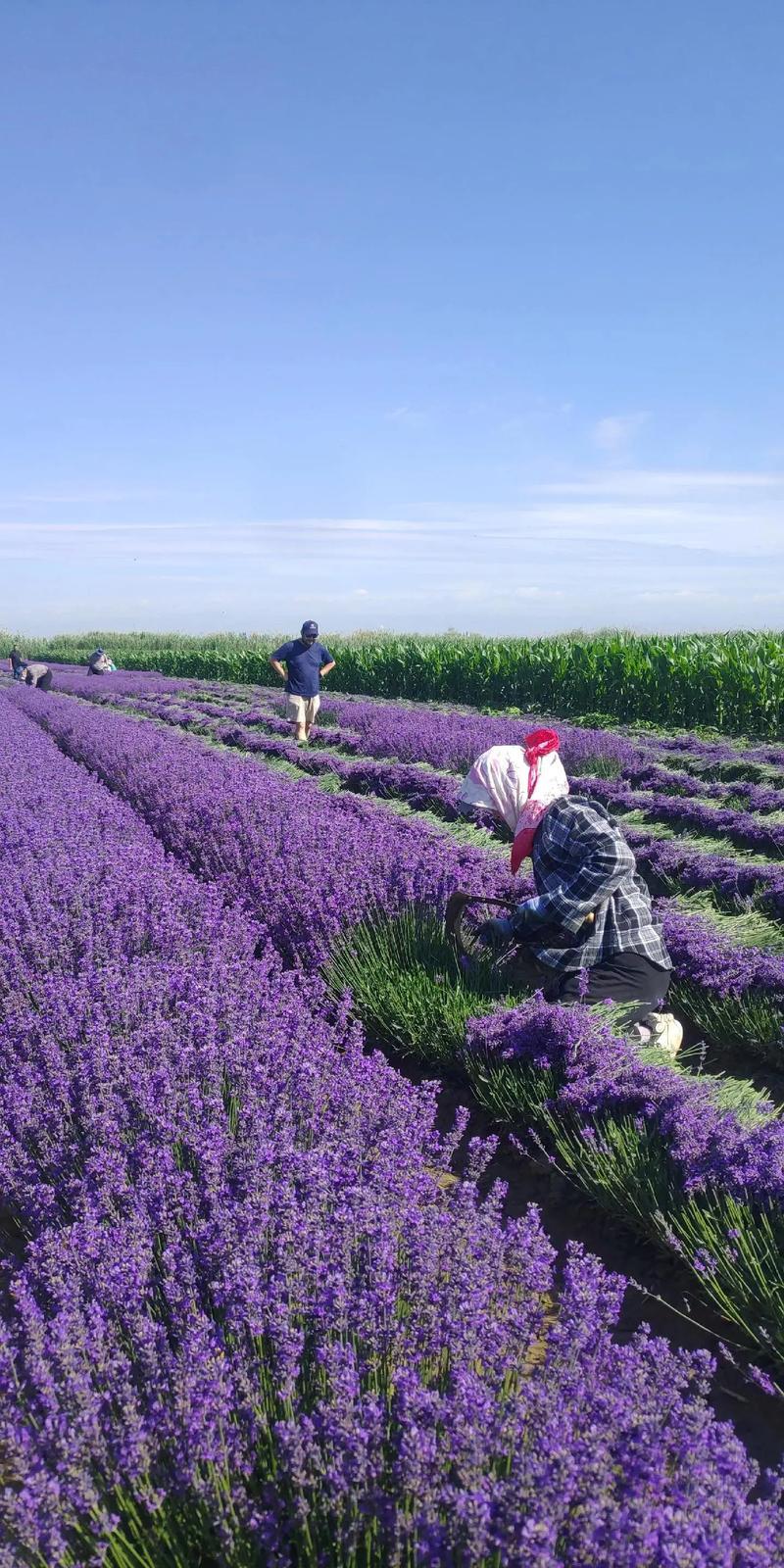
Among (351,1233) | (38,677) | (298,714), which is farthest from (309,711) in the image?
(38,677)

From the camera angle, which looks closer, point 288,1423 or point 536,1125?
point 288,1423

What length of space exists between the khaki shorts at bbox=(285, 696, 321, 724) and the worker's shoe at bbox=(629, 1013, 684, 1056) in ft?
31.4

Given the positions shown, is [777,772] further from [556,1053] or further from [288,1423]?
[288,1423]

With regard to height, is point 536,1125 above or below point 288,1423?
below

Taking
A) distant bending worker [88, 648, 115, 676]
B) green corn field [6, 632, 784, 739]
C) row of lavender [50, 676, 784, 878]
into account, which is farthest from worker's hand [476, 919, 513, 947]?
distant bending worker [88, 648, 115, 676]

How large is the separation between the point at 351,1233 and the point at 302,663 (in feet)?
36.7

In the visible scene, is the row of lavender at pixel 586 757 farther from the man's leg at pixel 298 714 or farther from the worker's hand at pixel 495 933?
the worker's hand at pixel 495 933

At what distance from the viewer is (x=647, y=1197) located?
291cm

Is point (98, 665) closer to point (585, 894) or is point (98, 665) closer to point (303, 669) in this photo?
point (303, 669)

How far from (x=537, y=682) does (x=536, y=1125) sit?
1981 cm

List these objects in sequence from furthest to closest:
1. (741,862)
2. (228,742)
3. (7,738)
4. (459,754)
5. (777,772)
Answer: (228,742), (7,738), (459,754), (777,772), (741,862)

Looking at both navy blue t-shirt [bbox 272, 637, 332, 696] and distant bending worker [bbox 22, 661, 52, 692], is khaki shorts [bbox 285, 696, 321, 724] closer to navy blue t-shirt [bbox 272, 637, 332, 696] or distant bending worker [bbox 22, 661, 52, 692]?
navy blue t-shirt [bbox 272, 637, 332, 696]

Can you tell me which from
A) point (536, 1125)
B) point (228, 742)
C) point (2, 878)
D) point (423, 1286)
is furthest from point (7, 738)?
point (423, 1286)

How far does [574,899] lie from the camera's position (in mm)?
3887
